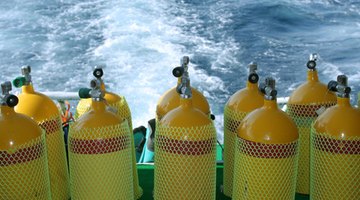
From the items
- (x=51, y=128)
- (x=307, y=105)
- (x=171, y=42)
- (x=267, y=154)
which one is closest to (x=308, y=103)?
(x=307, y=105)

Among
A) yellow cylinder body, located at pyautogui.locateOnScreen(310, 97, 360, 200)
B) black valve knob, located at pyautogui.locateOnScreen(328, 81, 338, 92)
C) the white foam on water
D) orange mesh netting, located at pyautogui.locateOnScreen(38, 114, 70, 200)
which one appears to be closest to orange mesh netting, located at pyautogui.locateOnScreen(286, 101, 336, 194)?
black valve knob, located at pyautogui.locateOnScreen(328, 81, 338, 92)

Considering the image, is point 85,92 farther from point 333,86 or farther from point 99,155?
point 333,86

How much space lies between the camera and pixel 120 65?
294 inches

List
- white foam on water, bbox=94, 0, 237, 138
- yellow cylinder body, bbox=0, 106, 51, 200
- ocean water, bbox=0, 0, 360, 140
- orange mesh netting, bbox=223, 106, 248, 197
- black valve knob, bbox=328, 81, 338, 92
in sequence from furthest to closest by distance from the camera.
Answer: ocean water, bbox=0, 0, 360, 140
white foam on water, bbox=94, 0, 237, 138
orange mesh netting, bbox=223, 106, 248, 197
black valve knob, bbox=328, 81, 338, 92
yellow cylinder body, bbox=0, 106, 51, 200

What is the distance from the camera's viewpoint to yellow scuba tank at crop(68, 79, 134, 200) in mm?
1699

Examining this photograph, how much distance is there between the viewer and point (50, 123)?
1878mm

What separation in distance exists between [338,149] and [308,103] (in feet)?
0.96

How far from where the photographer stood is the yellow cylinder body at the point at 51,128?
1.85 m

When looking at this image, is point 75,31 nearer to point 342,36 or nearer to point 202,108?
point 342,36

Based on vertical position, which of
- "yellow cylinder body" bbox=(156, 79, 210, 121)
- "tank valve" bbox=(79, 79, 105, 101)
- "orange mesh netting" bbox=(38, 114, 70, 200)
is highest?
"tank valve" bbox=(79, 79, 105, 101)

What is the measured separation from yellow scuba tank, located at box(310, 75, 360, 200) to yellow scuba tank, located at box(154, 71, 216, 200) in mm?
320

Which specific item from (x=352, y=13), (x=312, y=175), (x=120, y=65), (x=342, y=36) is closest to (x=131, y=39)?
(x=120, y=65)

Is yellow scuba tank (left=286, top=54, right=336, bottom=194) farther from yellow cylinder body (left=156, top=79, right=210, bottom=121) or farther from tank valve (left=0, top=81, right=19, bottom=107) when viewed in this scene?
tank valve (left=0, top=81, right=19, bottom=107)

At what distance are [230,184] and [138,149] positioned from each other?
143 cm
